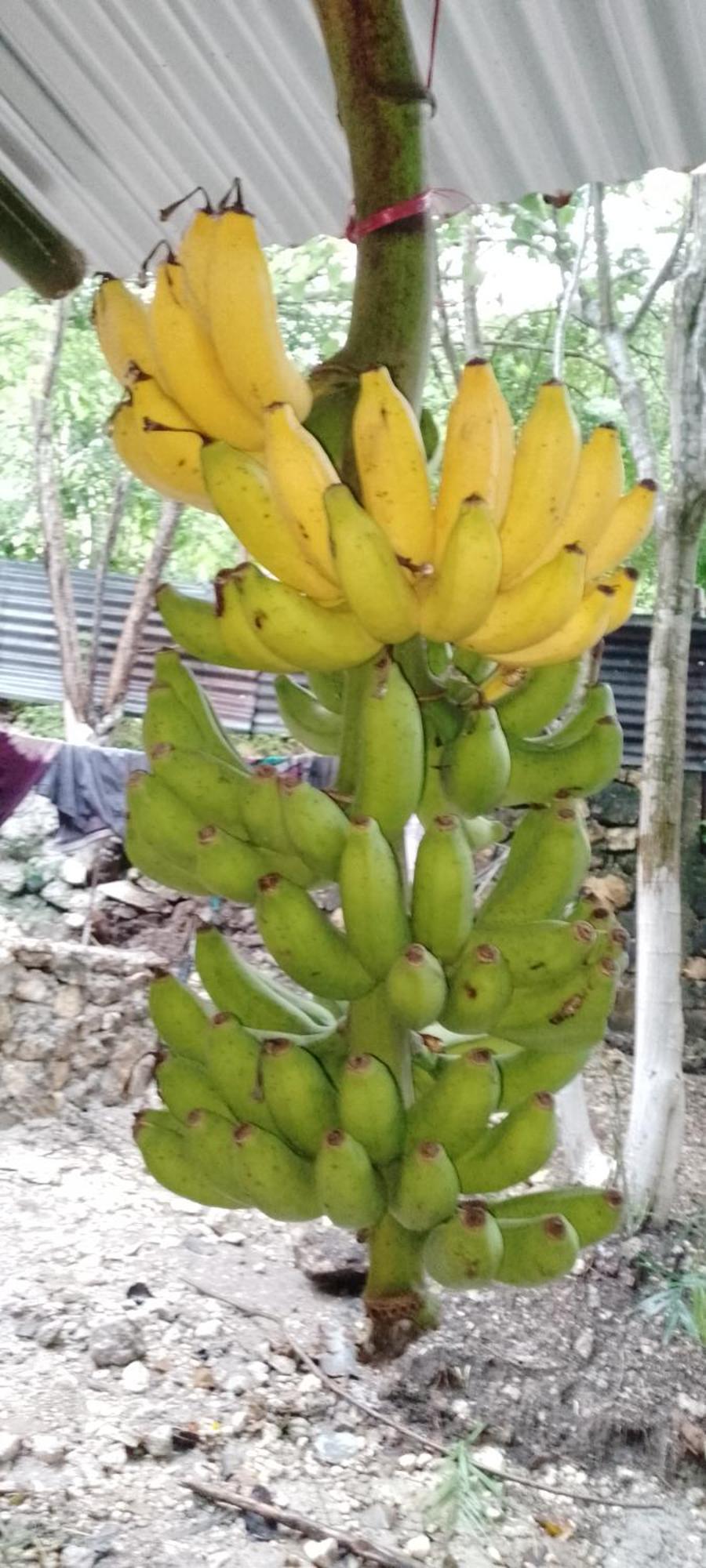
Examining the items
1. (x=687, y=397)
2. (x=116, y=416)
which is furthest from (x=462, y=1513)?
(x=687, y=397)

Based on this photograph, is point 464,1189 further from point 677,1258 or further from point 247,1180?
point 677,1258

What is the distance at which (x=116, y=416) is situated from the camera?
86 cm

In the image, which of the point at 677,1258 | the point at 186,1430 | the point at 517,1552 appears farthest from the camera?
the point at 677,1258

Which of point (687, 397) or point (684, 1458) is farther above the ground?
point (687, 397)

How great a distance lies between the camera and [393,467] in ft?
2.33

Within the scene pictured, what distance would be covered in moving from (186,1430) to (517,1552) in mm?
745

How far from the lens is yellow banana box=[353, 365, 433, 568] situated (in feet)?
2.26

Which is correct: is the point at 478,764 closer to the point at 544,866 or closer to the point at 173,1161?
the point at 544,866

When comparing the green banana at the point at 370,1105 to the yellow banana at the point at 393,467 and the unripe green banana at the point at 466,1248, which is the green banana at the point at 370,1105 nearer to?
the unripe green banana at the point at 466,1248

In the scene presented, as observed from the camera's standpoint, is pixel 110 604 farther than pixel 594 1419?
Yes

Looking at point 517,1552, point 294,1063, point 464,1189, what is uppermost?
point 294,1063

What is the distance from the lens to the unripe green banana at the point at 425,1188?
0.73m

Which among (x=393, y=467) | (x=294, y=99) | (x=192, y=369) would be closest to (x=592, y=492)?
(x=393, y=467)

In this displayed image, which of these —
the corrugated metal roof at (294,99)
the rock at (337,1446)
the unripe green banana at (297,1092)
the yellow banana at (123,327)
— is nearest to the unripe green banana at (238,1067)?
the unripe green banana at (297,1092)
